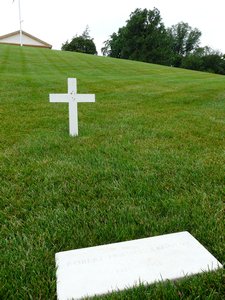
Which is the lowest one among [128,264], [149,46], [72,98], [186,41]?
[128,264]

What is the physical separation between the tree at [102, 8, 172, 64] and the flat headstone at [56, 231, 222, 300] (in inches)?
2351

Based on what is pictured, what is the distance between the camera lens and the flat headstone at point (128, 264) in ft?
4.76

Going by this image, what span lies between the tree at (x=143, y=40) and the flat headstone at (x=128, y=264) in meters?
59.7

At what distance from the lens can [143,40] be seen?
196 feet

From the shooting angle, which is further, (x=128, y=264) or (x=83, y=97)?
(x=83, y=97)

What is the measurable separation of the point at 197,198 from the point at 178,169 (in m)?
0.70

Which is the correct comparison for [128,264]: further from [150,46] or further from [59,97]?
[150,46]

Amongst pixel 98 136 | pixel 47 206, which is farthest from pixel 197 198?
pixel 98 136

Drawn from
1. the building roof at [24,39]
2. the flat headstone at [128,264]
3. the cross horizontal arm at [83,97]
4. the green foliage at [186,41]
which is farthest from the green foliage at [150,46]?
the flat headstone at [128,264]

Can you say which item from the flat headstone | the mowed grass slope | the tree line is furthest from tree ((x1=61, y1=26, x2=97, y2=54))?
the flat headstone

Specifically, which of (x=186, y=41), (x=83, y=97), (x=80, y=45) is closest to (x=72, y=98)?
(x=83, y=97)

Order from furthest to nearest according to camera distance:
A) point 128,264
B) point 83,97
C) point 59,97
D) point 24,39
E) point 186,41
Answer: point 186,41
point 24,39
point 83,97
point 59,97
point 128,264

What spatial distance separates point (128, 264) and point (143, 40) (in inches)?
2518

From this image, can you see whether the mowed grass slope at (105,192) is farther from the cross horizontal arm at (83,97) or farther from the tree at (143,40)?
the tree at (143,40)
